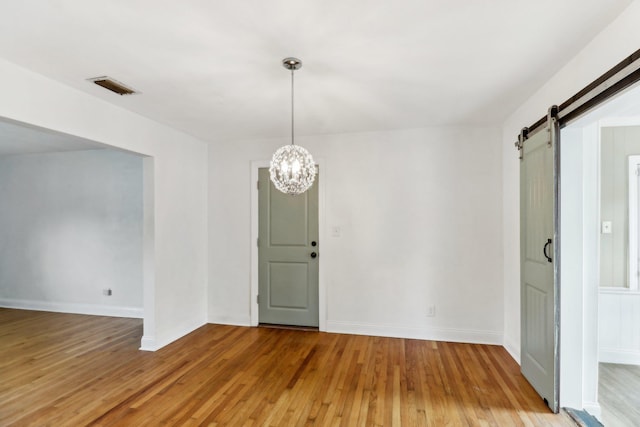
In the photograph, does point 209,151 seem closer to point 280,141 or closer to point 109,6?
point 280,141

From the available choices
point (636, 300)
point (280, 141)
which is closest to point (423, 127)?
point (280, 141)

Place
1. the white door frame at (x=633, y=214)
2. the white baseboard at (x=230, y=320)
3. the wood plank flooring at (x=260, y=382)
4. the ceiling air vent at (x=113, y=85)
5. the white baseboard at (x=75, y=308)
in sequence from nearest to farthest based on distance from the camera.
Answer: the wood plank flooring at (x=260, y=382), the ceiling air vent at (x=113, y=85), the white door frame at (x=633, y=214), the white baseboard at (x=230, y=320), the white baseboard at (x=75, y=308)

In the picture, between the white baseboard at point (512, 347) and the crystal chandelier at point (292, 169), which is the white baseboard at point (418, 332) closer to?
the white baseboard at point (512, 347)

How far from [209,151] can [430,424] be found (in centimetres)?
392

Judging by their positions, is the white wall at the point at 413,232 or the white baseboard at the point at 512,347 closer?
the white baseboard at the point at 512,347

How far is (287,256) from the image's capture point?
413cm

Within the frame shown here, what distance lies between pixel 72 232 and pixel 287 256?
11.3 feet

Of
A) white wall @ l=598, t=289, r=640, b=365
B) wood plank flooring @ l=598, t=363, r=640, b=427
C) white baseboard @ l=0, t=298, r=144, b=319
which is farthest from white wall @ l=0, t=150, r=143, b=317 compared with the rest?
white wall @ l=598, t=289, r=640, b=365

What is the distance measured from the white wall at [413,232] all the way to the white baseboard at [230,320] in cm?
113

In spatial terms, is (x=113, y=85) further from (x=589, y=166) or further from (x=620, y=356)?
(x=620, y=356)

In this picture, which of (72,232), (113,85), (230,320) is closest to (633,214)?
(230,320)

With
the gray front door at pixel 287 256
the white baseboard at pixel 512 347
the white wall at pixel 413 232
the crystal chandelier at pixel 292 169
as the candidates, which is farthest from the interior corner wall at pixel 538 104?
the gray front door at pixel 287 256

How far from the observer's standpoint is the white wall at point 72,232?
15.2ft

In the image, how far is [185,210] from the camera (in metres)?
3.96
